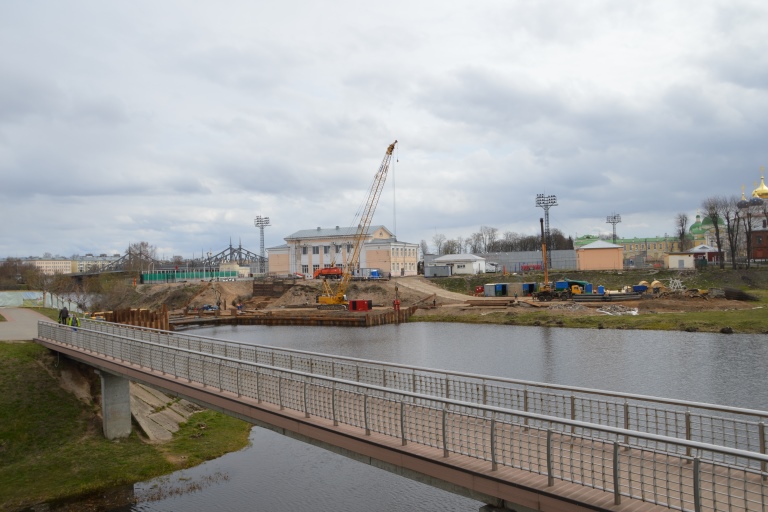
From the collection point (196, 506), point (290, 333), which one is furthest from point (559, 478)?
point (290, 333)

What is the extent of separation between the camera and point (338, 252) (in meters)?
115

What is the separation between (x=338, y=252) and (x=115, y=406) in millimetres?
90915

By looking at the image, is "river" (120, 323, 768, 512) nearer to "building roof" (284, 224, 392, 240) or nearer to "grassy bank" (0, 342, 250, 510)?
"grassy bank" (0, 342, 250, 510)

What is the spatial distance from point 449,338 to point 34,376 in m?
34.8

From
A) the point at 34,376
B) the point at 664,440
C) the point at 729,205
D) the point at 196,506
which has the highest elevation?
the point at 729,205

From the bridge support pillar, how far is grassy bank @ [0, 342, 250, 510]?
0.43 metres

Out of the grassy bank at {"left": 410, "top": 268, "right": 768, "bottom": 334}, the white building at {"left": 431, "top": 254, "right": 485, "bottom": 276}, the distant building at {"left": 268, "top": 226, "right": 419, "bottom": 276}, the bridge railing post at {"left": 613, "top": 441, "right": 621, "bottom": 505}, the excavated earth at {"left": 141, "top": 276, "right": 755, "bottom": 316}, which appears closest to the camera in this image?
the bridge railing post at {"left": 613, "top": 441, "right": 621, "bottom": 505}

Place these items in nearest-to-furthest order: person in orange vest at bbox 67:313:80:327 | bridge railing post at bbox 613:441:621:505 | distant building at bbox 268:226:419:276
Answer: bridge railing post at bbox 613:441:621:505 → person in orange vest at bbox 67:313:80:327 → distant building at bbox 268:226:419:276

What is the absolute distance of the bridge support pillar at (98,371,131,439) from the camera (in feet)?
80.4

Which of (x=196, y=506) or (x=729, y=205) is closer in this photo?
(x=196, y=506)

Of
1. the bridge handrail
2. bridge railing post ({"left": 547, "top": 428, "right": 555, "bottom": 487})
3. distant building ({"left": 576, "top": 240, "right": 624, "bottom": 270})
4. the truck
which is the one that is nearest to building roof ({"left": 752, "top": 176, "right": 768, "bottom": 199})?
distant building ({"left": 576, "top": 240, "right": 624, "bottom": 270})

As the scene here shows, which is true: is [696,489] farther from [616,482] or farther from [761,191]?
[761,191]

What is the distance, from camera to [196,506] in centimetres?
1934

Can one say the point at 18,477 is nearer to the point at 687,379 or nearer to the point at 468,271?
the point at 687,379
